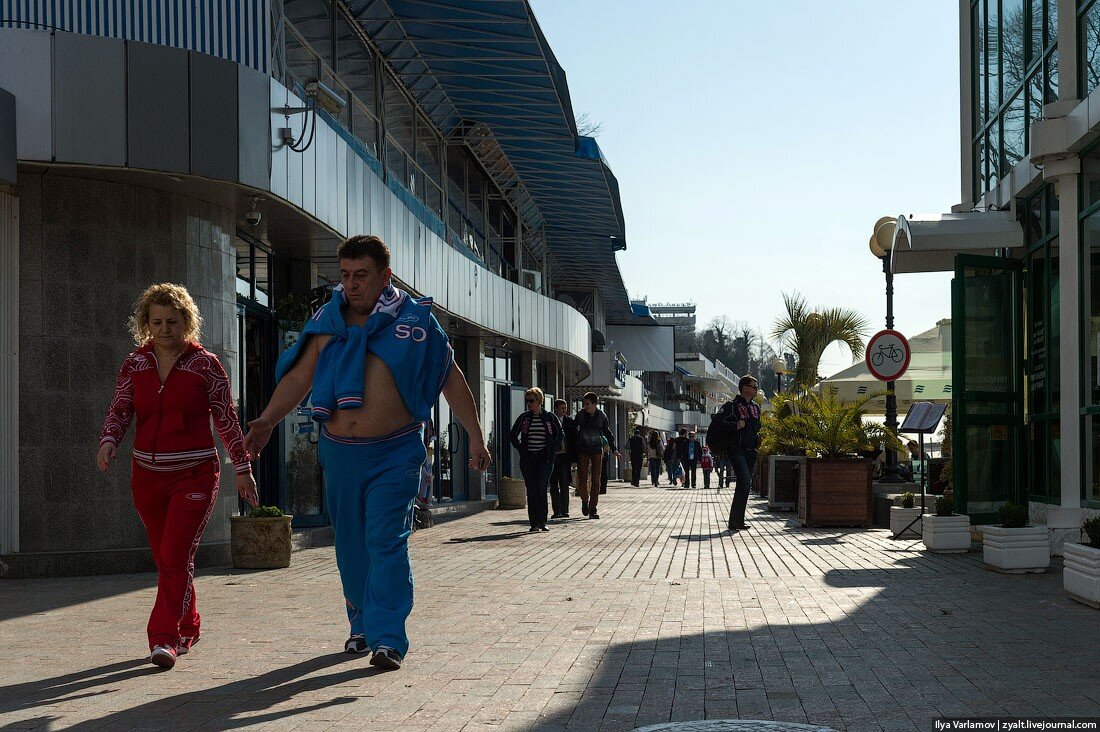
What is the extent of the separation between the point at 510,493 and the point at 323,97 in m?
11.7

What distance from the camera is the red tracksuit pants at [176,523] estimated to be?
6406 mm

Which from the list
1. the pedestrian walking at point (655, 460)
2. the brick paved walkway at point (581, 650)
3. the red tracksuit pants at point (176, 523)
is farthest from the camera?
the pedestrian walking at point (655, 460)

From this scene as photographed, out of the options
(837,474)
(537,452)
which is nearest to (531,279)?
(537,452)

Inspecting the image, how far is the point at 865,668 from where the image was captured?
19.7 ft

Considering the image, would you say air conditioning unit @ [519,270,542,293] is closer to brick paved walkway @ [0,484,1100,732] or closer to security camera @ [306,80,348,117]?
security camera @ [306,80,348,117]

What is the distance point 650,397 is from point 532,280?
48.2 m

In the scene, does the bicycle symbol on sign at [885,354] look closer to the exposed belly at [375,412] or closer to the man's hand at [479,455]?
the man's hand at [479,455]

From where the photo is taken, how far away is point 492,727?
4.76 metres

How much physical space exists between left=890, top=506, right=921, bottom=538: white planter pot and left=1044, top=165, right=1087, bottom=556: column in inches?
98.1

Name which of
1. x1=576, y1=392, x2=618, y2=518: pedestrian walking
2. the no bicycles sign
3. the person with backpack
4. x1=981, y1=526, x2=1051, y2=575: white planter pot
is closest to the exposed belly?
x1=981, y1=526, x2=1051, y2=575: white planter pot

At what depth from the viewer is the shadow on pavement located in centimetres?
497

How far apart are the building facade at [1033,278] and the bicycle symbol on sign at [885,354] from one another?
4.32 feet

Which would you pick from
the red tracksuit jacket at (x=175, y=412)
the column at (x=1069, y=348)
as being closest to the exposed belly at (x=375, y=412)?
the red tracksuit jacket at (x=175, y=412)

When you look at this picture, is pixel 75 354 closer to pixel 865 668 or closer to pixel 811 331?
pixel 865 668
